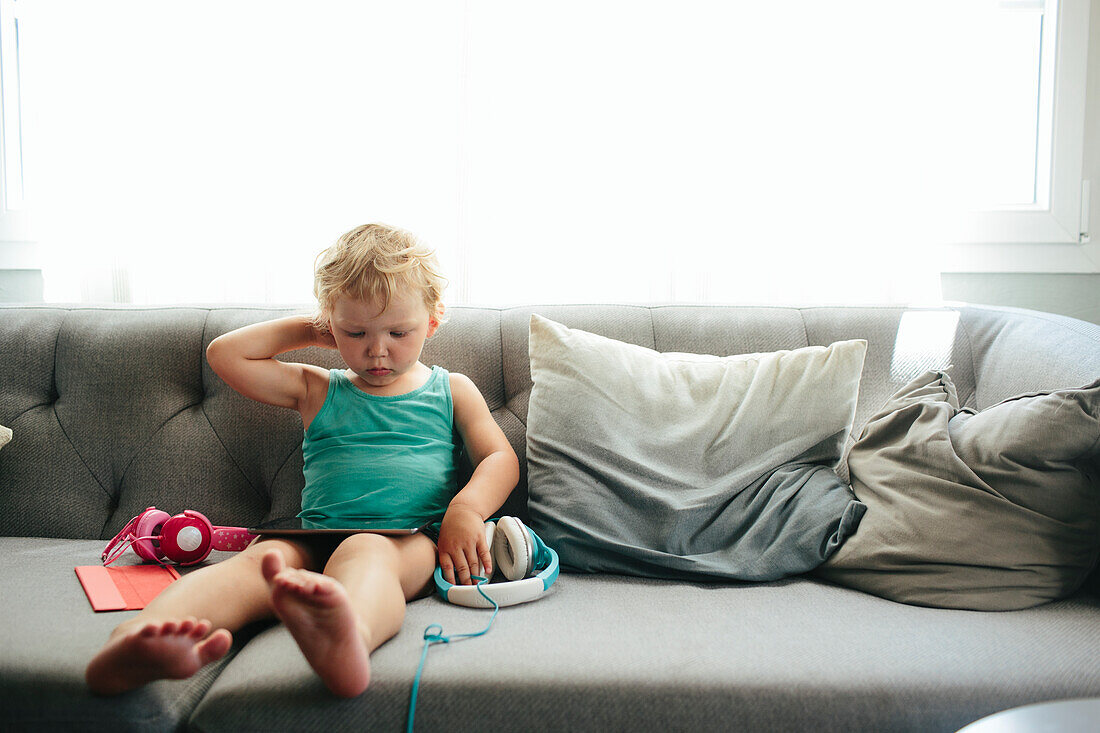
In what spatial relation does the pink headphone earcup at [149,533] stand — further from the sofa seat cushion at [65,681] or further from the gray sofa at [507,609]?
the sofa seat cushion at [65,681]

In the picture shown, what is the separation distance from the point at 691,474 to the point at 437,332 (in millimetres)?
540

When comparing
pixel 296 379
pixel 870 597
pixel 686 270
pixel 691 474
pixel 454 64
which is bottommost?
pixel 870 597

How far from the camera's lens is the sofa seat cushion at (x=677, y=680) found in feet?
2.66

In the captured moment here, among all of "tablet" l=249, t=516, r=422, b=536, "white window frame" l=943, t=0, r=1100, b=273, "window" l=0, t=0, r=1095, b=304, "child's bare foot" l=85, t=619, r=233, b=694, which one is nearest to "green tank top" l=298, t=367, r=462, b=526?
"tablet" l=249, t=516, r=422, b=536

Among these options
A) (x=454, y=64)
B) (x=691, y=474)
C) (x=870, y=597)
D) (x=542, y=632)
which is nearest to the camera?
(x=542, y=632)

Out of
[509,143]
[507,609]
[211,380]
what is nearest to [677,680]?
[507,609]

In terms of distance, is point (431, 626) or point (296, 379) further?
point (296, 379)

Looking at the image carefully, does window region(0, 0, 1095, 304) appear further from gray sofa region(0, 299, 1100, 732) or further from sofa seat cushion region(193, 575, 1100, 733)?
sofa seat cushion region(193, 575, 1100, 733)

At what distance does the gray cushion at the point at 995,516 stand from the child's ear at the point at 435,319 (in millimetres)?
740

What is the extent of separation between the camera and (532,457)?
128 cm

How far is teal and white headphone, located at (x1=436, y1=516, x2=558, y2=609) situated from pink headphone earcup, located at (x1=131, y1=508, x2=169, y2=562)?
473mm

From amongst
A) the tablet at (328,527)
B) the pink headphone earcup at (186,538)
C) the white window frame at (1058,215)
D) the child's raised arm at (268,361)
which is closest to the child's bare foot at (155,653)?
the tablet at (328,527)

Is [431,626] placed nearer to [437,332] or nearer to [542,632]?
[542,632]

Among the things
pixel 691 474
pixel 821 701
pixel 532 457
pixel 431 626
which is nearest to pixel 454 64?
pixel 532 457
